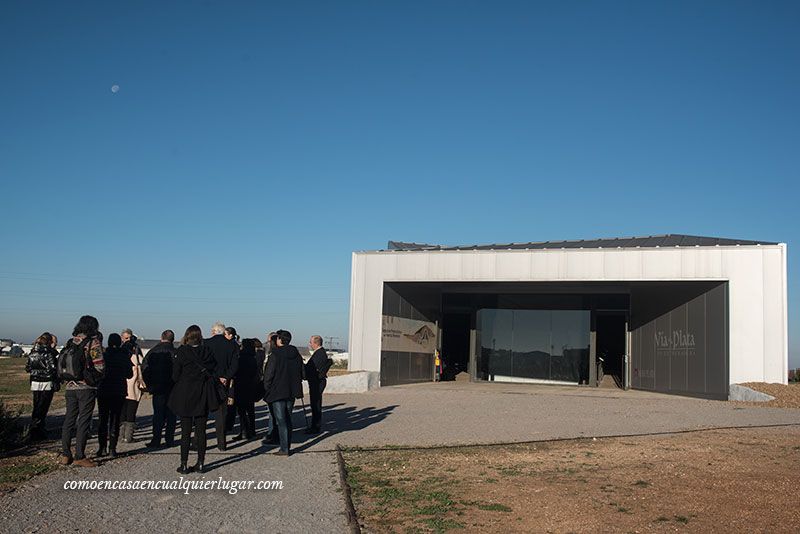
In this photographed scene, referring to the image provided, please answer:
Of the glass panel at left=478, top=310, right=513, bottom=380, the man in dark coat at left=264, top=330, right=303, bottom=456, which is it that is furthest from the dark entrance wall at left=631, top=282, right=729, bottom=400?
the man in dark coat at left=264, top=330, right=303, bottom=456

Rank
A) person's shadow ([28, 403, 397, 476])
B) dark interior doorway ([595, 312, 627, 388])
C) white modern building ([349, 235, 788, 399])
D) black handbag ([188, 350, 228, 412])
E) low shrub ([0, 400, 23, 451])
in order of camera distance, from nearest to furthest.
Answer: black handbag ([188, 350, 228, 412]) < low shrub ([0, 400, 23, 451]) < person's shadow ([28, 403, 397, 476]) < white modern building ([349, 235, 788, 399]) < dark interior doorway ([595, 312, 627, 388])

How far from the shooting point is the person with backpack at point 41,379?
10805 millimetres

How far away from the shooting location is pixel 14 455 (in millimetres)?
9562

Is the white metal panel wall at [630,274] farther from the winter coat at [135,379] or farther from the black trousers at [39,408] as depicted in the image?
the black trousers at [39,408]

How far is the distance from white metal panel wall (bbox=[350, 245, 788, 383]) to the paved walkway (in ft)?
8.58

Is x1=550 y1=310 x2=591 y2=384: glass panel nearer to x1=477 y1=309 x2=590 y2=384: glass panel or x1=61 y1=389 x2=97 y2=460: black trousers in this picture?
x1=477 y1=309 x2=590 y2=384: glass panel

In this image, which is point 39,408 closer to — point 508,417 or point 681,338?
point 508,417

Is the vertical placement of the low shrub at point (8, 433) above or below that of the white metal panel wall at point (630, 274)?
below

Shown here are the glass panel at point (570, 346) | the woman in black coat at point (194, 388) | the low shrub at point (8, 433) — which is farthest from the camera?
the glass panel at point (570, 346)

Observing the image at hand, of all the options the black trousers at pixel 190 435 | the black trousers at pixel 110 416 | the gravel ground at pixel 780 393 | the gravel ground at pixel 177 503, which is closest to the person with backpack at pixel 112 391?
the black trousers at pixel 110 416

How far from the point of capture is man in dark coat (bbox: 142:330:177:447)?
10.6 metres

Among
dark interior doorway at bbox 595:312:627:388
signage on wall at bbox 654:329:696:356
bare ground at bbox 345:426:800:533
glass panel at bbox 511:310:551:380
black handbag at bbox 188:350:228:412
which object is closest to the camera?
bare ground at bbox 345:426:800:533

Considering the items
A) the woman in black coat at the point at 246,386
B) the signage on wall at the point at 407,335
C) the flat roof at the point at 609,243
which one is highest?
the flat roof at the point at 609,243

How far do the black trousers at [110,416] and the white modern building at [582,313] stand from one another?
622 inches
